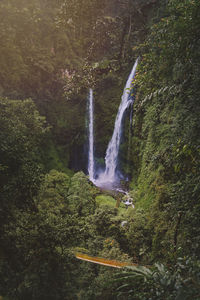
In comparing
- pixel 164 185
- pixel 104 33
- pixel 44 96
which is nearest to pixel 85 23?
pixel 104 33

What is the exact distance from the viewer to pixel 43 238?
3.87m

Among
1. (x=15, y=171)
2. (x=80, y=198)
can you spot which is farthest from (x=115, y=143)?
(x=15, y=171)

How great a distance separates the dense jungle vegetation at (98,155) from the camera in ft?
8.71

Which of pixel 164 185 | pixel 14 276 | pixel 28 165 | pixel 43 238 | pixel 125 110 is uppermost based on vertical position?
pixel 125 110

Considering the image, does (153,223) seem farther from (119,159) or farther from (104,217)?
(119,159)

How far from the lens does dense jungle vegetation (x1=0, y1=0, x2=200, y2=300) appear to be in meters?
2.65

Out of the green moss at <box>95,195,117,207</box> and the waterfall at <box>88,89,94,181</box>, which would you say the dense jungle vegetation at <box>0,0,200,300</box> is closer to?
the green moss at <box>95,195,117,207</box>

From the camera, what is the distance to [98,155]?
14430mm

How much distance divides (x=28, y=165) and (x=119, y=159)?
30.0ft

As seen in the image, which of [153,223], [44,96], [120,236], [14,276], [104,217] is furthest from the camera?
[44,96]

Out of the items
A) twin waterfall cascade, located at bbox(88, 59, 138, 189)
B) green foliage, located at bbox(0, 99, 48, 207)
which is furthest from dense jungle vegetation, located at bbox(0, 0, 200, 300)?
twin waterfall cascade, located at bbox(88, 59, 138, 189)

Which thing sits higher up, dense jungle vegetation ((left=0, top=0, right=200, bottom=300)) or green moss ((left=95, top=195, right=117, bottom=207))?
dense jungle vegetation ((left=0, top=0, right=200, bottom=300))

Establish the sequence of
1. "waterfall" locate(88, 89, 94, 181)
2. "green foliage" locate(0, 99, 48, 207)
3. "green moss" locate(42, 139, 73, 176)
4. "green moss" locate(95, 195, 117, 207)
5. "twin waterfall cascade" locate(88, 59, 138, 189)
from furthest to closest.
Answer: "waterfall" locate(88, 89, 94, 181) < "twin waterfall cascade" locate(88, 59, 138, 189) < "green moss" locate(42, 139, 73, 176) < "green moss" locate(95, 195, 117, 207) < "green foliage" locate(0, 99, 48, 207)

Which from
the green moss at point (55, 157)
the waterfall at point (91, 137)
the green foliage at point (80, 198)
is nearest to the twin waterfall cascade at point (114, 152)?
the waterfall at point (91, 137)
